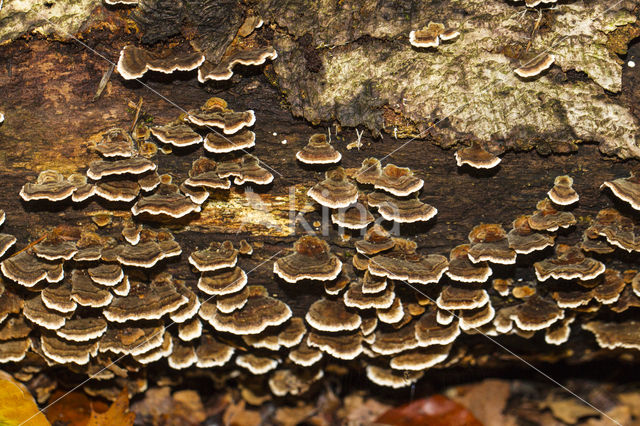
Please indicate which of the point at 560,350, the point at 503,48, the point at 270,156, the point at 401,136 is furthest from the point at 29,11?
the point at 560,350

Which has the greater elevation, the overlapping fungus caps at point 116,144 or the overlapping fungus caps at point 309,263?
the overlapping fungus caps at point 116,144

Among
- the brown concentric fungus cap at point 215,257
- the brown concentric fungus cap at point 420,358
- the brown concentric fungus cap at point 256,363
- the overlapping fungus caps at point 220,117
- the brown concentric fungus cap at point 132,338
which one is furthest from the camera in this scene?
the brown concentric fungus cap at point 256,363

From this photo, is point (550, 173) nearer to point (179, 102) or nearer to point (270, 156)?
point (270, 156)

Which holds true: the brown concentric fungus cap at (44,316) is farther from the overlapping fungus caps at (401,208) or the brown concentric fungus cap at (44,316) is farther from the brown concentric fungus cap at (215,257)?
the overlapping fungus caps at (401,208)

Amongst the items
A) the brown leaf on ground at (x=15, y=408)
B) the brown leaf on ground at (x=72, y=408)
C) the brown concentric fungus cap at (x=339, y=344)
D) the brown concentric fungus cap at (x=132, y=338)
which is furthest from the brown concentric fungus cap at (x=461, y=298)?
the brown leaf on ground at (x=72, y=408)

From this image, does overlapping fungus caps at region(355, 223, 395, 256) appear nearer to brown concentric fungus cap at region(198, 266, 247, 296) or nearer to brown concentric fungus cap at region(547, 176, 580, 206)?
brown concentric fungus cap at region(198, 266, 247, 296)

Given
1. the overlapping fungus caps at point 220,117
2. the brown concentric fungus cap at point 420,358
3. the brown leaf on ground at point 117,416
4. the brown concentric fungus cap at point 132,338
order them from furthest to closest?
the brown leaf on ground at point 117,416 → the brown concentric fungus cap at point 420,358 → the brown concentric fungus cap at point 132,338 → the overlapping fungus caps at point 220,117
